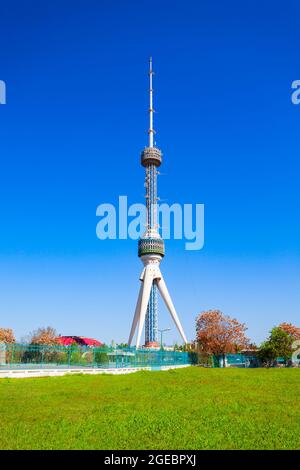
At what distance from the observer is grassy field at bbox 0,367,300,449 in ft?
29.9

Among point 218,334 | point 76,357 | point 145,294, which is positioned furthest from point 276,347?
point 76,357

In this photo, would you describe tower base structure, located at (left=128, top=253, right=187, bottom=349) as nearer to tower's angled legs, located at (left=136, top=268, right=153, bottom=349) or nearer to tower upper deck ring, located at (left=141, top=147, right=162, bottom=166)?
tower's angled legs, located at (left=136, top=268, right=153, bottom=349)

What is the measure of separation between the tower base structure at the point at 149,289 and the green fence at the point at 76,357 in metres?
29.5

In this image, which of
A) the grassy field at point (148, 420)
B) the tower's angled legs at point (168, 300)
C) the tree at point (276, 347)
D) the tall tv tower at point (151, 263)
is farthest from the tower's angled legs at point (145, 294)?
the grassy field at point (148, 420)

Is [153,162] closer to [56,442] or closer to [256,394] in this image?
[256,394]

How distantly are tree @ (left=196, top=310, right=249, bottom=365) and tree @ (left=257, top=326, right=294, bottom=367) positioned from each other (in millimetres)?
4712

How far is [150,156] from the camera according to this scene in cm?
9275

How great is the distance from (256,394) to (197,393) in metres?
2.50

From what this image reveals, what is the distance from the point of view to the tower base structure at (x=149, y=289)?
8856 cm

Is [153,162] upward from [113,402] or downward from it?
upward

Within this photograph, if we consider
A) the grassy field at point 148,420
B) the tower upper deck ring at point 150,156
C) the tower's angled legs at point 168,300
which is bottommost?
the grassy field at point 148,420

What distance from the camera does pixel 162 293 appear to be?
93.2 m

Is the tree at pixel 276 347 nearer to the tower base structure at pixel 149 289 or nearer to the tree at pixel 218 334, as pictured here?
the tree at pixel 218 334
